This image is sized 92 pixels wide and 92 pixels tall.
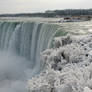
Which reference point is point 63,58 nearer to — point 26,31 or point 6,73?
point 6,73

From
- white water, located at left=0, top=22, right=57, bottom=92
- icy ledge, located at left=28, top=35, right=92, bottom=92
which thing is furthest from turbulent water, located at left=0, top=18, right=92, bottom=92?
icy ledge, located at left=28, top=35, right=92, bottom=92

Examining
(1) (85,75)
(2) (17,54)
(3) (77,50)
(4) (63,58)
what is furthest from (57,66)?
(2) (17,54)

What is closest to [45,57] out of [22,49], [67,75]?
[67,75]

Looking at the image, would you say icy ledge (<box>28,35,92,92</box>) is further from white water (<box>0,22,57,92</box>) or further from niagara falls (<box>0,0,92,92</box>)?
white water (<box>0,22,57,92</box>)

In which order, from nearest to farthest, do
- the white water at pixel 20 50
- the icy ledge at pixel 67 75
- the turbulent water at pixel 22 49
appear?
the icy ledge at pixel 67 75
the turbulent water at pixel 22 49
the white water at pixel 20 50

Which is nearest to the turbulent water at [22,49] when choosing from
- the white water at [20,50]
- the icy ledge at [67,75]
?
the white water at [20,50]

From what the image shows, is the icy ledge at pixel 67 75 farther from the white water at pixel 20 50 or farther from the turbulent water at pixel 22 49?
the white water at pixel 20 50

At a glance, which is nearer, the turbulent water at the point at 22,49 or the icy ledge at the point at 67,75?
the icy ledge at the point at 67,75

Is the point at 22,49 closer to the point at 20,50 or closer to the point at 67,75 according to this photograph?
the point at 20,50
